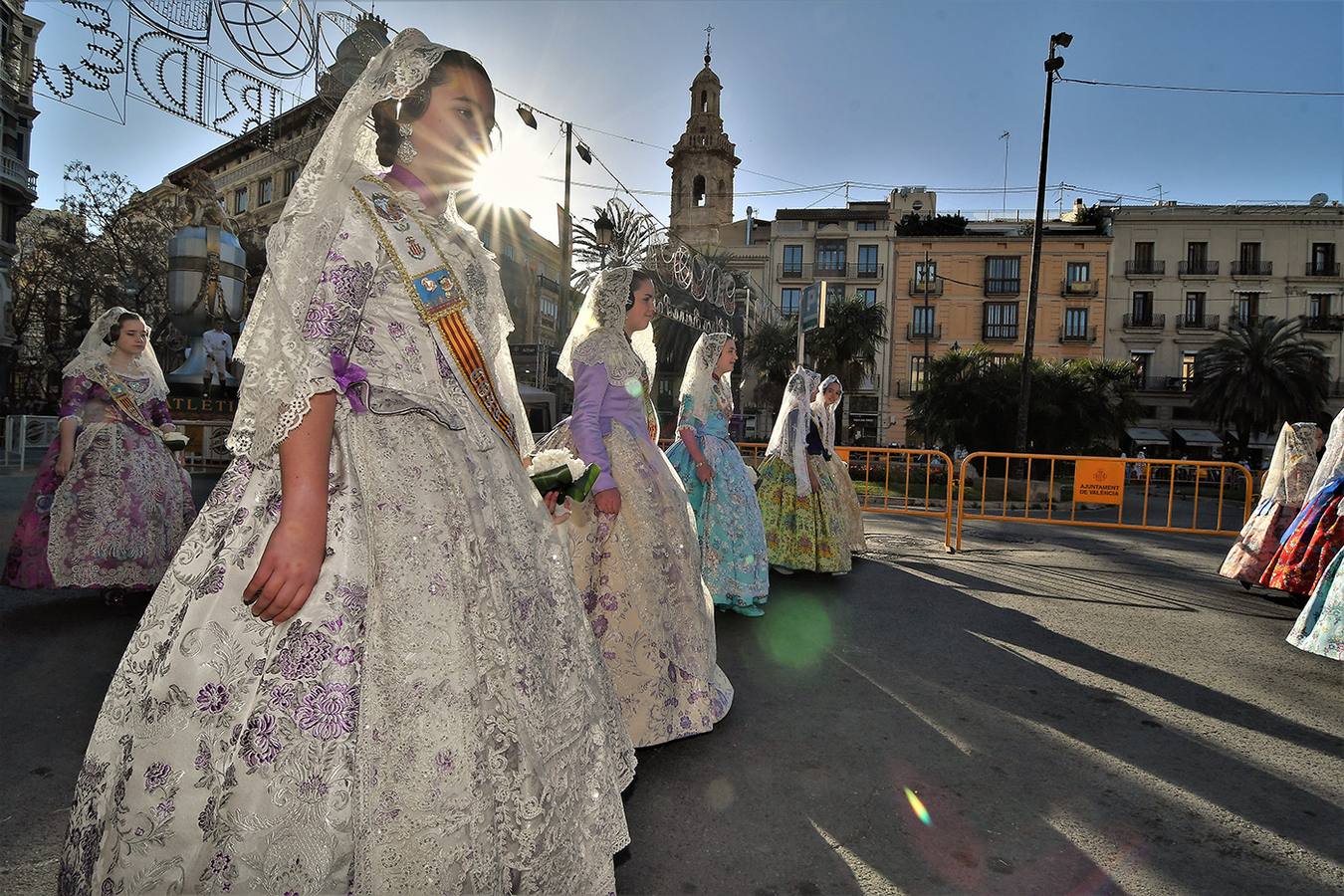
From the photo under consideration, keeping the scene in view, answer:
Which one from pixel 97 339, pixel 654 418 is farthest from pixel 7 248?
pixel 654 418

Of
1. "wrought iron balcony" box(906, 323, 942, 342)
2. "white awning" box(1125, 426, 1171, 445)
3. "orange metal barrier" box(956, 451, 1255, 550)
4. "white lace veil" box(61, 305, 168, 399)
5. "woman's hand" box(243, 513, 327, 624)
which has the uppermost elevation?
"wrought iron balcony" box(906, 323, 942, 342)

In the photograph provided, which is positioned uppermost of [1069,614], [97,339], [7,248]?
[7,248]

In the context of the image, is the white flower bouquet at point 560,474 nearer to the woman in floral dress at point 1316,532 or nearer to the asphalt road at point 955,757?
the asphalt road at point 955,757

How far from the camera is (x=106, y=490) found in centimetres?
487

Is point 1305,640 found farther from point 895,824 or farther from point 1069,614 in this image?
point 895,824

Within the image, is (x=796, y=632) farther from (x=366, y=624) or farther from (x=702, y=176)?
(x=702, y=176)

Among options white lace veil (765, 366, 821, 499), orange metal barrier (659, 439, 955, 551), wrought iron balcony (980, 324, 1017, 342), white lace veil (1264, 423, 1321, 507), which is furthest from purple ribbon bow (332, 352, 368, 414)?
wrought iron balcony (980, 324, 1017, 342)

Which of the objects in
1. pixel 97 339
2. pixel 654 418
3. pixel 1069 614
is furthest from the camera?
pixel 1069 614

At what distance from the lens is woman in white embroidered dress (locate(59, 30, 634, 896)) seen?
1.44 metres

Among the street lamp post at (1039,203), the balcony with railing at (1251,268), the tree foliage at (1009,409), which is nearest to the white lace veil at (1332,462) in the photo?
the street lamp post at (1039,203)

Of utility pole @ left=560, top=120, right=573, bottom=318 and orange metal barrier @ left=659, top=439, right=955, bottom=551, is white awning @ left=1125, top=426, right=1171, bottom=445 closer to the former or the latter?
orange metal barrier @ left=659, top=439, right=955, bottom=551

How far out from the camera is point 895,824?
2.53 metres

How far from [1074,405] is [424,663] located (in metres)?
29.6

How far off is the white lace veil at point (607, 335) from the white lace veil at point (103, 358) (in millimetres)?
3253
